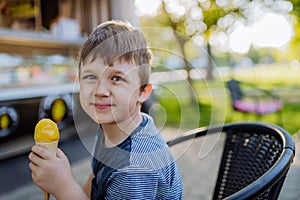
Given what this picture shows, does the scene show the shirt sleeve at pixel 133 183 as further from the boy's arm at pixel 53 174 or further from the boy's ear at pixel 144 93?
the boy's ear at pixel 144 93

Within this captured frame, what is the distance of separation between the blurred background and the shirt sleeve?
0.73 feet

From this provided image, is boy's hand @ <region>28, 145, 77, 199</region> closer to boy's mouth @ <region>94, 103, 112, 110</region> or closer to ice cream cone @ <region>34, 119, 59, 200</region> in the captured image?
ice cream cone @ <region>34, 119, 59, 200</region>

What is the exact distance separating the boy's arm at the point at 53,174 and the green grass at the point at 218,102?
36cm

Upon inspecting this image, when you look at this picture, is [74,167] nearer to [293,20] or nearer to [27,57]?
[27,57]

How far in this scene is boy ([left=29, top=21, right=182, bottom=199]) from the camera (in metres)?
0.88

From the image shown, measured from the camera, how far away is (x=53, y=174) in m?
0.87

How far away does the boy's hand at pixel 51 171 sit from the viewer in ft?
2.81

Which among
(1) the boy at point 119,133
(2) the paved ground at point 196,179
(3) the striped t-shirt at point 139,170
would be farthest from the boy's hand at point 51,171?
(2) the paved ground at point 196,179

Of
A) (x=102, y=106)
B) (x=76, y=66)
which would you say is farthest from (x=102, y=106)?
(x=76, y=66)

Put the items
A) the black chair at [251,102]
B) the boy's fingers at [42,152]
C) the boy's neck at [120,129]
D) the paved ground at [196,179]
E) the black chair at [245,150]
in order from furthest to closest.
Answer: the black chair at [251,102], the paved ground at [196,179], the black chair at [245,150], the boy's neck at [120,129], the boy's fingers at [42,152]

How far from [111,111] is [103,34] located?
0.23 metres

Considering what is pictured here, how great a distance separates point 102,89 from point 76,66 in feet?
10.7

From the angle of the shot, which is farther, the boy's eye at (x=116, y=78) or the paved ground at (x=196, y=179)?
the paved ground at (x=196, y=179)

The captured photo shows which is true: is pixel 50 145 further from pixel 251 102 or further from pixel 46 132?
pixel 251 102
